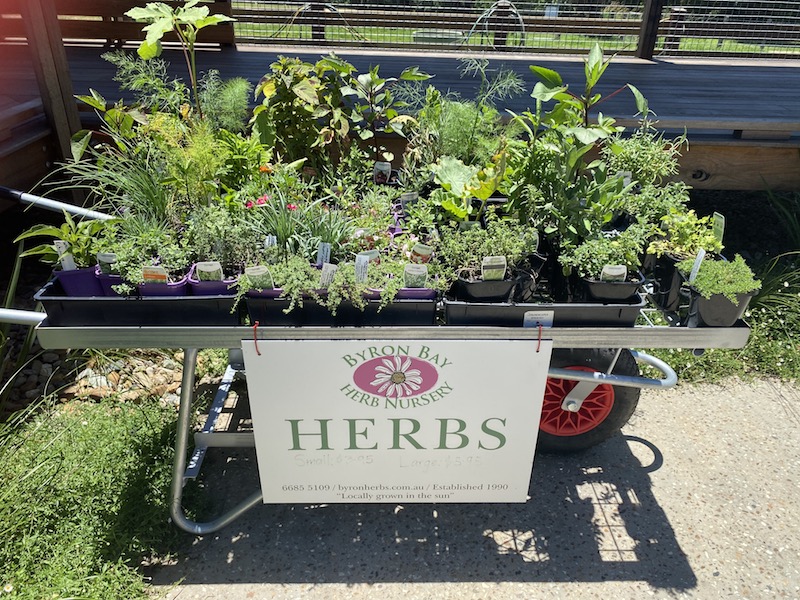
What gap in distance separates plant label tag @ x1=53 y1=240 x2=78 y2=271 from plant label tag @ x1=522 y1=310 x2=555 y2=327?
1394mm

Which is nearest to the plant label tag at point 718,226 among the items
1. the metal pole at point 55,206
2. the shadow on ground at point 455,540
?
the shadow on ground at point 455,540

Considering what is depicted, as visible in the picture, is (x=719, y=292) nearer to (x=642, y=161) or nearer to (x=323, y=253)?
(x=642, y=161)

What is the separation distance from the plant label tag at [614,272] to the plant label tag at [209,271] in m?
1.16

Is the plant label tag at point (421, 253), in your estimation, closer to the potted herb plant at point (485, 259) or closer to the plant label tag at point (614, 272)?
the potted herb plant at point (485, 259)

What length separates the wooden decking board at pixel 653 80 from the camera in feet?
12.4

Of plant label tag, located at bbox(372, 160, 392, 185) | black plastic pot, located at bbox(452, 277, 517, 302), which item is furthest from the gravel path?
plant label tag, located at bbox(372, 160, 392, 185)

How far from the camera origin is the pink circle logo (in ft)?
5.95

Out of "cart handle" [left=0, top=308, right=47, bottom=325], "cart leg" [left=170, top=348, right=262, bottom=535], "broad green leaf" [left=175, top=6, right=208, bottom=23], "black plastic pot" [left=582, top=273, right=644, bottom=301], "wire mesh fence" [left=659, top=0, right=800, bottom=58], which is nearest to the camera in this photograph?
"cart handle" [left=0, top=308, right=47, bottom=325]

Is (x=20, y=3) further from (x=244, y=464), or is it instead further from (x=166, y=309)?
(x=244, y=464)

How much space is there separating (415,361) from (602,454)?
1.27 meters

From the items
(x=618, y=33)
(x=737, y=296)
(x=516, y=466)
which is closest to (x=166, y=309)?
(x=516, y=466)

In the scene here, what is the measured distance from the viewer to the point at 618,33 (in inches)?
258

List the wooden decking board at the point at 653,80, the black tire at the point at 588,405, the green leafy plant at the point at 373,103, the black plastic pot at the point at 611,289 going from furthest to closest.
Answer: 1. the wooden decking board at the point at 653,80
2. the green leafy plant at the point at 373,103
3. the black tire at the point at 588,405
4. the black plastic pot at the point at 611,289

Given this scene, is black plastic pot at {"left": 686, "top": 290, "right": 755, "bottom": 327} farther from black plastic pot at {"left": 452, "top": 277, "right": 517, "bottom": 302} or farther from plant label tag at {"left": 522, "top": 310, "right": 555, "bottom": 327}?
black plastic pot at {"left": 452, "top": 277, "right": 517, "bottom": 302}
